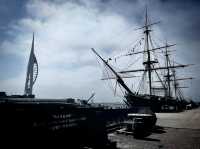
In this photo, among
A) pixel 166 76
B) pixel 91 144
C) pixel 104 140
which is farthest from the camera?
pixel 166 76

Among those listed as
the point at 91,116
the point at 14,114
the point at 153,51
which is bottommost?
the point at 91,116

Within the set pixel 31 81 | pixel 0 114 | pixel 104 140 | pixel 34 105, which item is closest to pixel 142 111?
pixel 104 140

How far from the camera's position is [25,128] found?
651cm

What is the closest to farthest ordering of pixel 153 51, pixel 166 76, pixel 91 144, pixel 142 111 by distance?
pixel 91 144 → pixel 142 111 → pixel 153 51 → pixel 166 76

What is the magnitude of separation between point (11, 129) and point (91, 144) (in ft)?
13.8

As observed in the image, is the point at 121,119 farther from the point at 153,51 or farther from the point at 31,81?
the point at 31,81

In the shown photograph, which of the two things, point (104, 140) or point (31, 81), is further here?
point (31, 81)

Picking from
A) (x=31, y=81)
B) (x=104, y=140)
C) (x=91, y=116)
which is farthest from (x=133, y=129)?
(x=31, y=81)

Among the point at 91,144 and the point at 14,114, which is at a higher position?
the point at 14,114

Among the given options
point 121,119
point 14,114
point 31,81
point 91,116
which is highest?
point 31,81

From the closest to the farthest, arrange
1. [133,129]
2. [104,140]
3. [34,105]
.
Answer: [34,105] → [104,140] → [133,129]

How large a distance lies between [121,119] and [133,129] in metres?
4.69

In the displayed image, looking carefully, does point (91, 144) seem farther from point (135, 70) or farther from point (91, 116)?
point (135, 70)

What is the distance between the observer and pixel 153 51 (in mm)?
44938
